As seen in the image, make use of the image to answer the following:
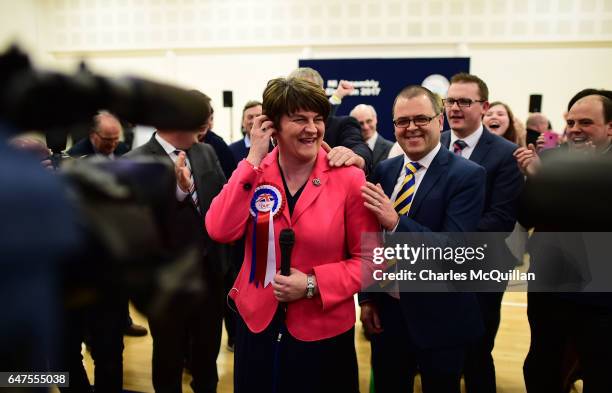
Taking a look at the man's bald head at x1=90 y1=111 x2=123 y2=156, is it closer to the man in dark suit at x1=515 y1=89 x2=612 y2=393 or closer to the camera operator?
the man in dark suit at x1=515 y1=89 x2=612 y2=393

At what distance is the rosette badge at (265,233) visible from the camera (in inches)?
68.7

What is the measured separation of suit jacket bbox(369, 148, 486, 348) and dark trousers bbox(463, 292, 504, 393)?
2.51 feet

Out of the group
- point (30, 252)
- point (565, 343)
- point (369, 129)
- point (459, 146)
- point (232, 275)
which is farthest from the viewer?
point (369, 129)

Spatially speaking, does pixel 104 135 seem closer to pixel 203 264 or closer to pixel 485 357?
pixel 203 264

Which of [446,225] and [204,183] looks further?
[204,183]

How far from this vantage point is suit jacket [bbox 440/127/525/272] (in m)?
2.40

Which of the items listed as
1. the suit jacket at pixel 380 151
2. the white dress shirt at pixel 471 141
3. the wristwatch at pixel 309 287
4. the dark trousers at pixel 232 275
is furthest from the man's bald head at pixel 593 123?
the suit jacket at pixel 380 151

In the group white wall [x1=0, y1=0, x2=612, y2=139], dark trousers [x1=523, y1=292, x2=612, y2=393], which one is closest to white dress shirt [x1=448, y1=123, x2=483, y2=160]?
dark trousers [x1=523, y1=292, x2=612, y2=393]

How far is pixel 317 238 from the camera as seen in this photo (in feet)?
5.60

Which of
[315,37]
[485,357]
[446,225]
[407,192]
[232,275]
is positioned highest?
[315,37]

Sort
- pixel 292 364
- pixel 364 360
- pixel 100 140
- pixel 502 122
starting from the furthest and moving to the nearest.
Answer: pixel 502 122, pixel 364 360, pixel 100 140, pixel 292 364

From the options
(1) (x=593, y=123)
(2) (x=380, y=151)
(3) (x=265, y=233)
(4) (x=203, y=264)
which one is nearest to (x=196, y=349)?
(4) (x=203, y=264)

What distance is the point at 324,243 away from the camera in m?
1.71

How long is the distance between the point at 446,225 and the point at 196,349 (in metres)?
1.61
